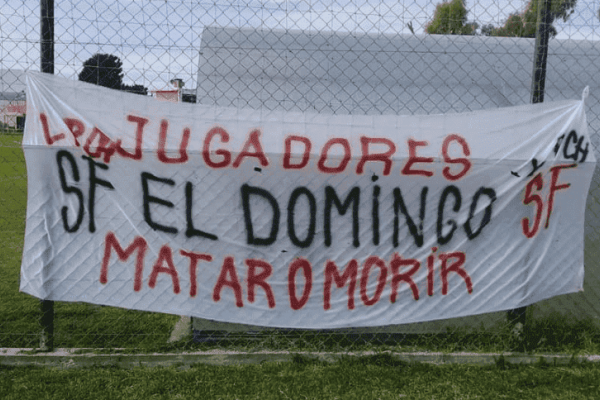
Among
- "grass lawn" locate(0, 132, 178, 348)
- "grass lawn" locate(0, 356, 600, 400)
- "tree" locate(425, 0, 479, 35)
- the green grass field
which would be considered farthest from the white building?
"grass lawn" locate(0, 132, 178, 348)

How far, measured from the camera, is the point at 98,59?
11.5ft

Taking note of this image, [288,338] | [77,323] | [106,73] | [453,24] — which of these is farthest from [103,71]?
[453,24]

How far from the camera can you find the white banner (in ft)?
10.6

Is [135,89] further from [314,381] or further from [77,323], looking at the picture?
[314,381]

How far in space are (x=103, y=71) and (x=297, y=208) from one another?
1.60 metres

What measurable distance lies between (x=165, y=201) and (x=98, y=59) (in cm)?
107

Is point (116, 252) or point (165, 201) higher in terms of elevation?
point (165, 201)

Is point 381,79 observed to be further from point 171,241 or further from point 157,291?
point 157,291

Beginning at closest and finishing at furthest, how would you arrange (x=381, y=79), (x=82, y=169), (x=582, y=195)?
(x=82, y=169) < (x=582, y=195) < (x=381, y=79)

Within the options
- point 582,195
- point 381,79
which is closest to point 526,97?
point 582,195

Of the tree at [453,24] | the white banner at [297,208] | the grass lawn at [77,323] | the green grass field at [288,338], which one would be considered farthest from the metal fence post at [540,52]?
the grass lawn at [77,323]

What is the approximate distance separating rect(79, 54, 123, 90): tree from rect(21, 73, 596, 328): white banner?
0.82ft

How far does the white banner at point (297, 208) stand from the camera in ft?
10.6

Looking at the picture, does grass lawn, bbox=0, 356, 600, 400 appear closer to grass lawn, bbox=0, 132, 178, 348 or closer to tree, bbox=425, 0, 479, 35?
grass lawn, bbox=0, 132, 178, 348
